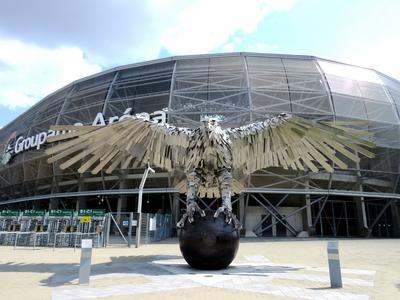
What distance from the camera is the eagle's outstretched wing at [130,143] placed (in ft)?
28.6

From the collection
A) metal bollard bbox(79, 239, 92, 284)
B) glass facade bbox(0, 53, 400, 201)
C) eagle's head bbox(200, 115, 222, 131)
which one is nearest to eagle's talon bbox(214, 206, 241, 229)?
eagle's head bbox(200, 115, 222, 131)

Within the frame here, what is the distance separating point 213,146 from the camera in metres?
8.48

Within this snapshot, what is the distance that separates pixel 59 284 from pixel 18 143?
26.5 m

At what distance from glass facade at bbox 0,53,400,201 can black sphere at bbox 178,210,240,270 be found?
1436 centimetres

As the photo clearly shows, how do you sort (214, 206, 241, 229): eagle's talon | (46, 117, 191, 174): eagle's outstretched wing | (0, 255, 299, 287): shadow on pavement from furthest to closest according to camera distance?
1. (46, 117, 191, 174): eagle's outstretched wing
2. (214, 206, 241, 229): eagle's talon
3. (0, 255, 299, 287): shadow on pavement

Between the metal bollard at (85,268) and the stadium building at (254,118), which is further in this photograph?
the stadium building at (254,118)

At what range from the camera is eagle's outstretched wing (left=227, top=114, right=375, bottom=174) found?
847 centimetres

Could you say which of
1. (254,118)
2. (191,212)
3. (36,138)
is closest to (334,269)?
(191,212)

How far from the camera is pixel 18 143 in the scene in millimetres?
29281

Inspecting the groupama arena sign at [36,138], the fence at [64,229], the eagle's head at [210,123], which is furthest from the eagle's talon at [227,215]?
the groupama arena sign at [36,138]

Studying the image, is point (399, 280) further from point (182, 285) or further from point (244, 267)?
point (182, 285)

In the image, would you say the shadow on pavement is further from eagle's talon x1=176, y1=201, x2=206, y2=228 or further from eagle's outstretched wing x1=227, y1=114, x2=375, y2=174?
eagle's outstretched wing x1=227, y1=114, x2=375, y2=174

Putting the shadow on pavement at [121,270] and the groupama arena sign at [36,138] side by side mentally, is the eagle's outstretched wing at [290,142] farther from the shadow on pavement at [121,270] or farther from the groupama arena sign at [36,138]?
the groupama arena sign at [36,138]

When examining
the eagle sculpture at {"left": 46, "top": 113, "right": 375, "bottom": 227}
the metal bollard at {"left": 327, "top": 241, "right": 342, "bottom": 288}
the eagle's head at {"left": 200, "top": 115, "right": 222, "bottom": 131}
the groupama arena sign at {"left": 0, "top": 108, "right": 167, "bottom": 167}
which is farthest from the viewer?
the groupama arena sign at {"left": 0, "top": 108, "right": 167, "bottom": 167}
